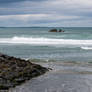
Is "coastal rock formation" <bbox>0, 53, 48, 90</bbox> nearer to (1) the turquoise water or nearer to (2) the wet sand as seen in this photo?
(2) the wet sand

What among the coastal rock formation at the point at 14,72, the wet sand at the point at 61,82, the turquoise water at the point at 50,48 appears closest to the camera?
the wet sand at the point at 61,82

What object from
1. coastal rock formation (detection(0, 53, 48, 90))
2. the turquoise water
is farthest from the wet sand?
the turquoise water

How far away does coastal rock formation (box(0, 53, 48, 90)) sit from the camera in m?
12.4

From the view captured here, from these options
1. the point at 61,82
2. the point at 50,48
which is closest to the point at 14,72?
the point at 61,82

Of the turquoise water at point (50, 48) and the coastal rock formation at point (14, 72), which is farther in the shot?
the turquoise water at point (50, 48)

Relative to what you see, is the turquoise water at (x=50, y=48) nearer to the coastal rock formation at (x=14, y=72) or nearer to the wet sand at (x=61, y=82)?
the wet sand at (x=61, y=82)

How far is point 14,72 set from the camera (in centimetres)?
1346

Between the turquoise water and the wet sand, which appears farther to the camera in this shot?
the turquoise water

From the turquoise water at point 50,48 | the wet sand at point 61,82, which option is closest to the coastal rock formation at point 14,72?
the wet sand at point 61,82

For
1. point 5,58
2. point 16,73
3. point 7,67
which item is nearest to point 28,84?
point 16,73

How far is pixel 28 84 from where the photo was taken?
12.7 m

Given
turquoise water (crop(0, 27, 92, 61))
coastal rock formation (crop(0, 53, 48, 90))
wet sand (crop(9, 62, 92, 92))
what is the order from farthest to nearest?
turquoise water (crop(0, 27, 92, 61)), coastal rock formation (crop(0, 53, 48, 90)), wet sand (crop(9, 62, 92, 92))

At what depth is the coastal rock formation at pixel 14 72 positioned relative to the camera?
12375 mm

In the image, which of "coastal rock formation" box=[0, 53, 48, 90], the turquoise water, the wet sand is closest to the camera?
the wet sand
